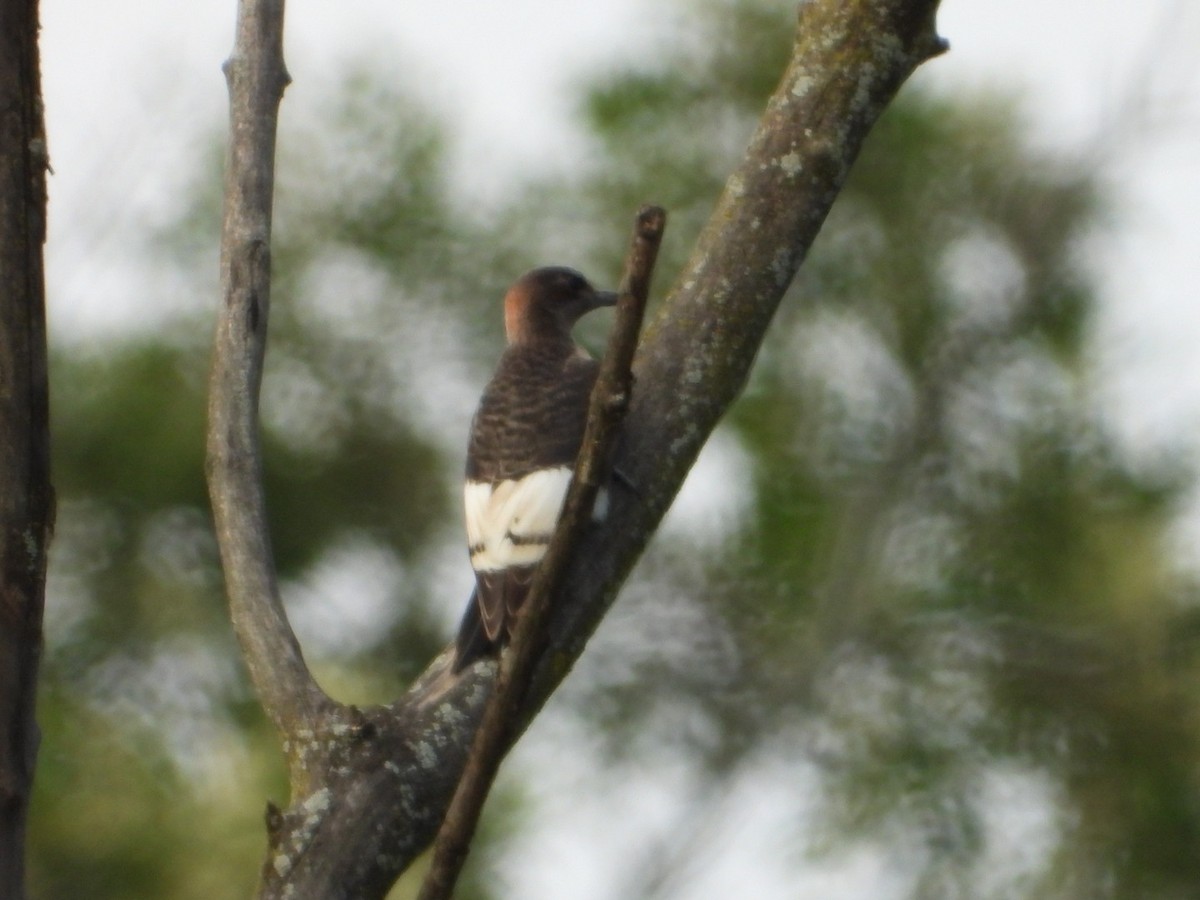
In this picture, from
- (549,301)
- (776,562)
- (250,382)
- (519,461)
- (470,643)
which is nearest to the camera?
(250,382)

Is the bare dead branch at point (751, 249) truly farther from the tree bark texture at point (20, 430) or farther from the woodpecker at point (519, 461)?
the tree bark texture at point (20, 430)

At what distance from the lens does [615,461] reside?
3.32 metres

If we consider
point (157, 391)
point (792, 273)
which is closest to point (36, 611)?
point (792, 273)

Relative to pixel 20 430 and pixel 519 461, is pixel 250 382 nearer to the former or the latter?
pixel 20 430

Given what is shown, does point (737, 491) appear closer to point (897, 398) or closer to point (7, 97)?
point (897, 398)

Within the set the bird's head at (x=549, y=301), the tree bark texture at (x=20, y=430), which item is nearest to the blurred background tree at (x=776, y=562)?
the bird's head at (x=549, y=301)

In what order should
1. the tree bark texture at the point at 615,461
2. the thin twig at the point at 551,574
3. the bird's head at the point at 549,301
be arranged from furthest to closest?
the bird's head at the point at 549,301
the tree bark texture at the point at 615,461
the thin twig at the point at 551,574

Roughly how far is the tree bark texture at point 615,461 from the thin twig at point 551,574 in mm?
263

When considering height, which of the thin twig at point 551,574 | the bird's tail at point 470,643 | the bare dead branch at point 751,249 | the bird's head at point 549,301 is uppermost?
the bird's head at point 549,301

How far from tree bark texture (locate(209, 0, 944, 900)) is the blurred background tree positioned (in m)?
3.93

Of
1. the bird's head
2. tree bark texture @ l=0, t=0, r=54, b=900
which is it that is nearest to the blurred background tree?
the bird's head

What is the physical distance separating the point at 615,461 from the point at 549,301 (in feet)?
8.94

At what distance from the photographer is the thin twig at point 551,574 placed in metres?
2.47

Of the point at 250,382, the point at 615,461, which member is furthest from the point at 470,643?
the point at 250,382
